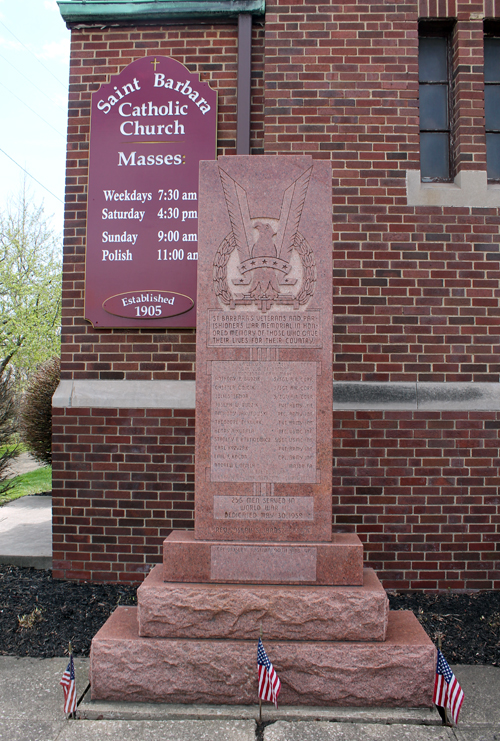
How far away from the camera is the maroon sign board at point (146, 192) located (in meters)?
4.71

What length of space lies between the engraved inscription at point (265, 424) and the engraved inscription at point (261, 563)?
395 millimetres

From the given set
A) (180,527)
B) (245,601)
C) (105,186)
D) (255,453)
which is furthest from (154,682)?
(105,186)

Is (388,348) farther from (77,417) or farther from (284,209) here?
(77,417)

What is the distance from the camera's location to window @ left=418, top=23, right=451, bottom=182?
16.1 feet

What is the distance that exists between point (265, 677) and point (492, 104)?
16.6 ft

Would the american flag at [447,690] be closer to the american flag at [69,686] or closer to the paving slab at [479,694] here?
the paving slab at [479,694]

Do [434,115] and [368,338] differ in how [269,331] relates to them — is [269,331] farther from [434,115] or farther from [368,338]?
[434,115]

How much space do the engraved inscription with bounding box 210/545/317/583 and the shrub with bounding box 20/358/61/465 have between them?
6.67 meters

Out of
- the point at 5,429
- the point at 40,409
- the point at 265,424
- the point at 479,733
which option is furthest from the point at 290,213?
the point at 40,409

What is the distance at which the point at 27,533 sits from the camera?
18.7ft

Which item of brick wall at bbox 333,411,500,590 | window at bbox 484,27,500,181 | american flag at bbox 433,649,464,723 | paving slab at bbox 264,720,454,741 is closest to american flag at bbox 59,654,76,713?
paving slab at bbox 264,720,454,741

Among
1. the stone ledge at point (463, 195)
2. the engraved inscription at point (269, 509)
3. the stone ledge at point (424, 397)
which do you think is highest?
the stone ledge at point (463, 195)

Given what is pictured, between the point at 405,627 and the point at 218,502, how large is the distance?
1.32 meters

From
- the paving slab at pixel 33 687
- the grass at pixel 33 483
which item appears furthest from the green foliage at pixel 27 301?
the paving slab at pixel 33 687
